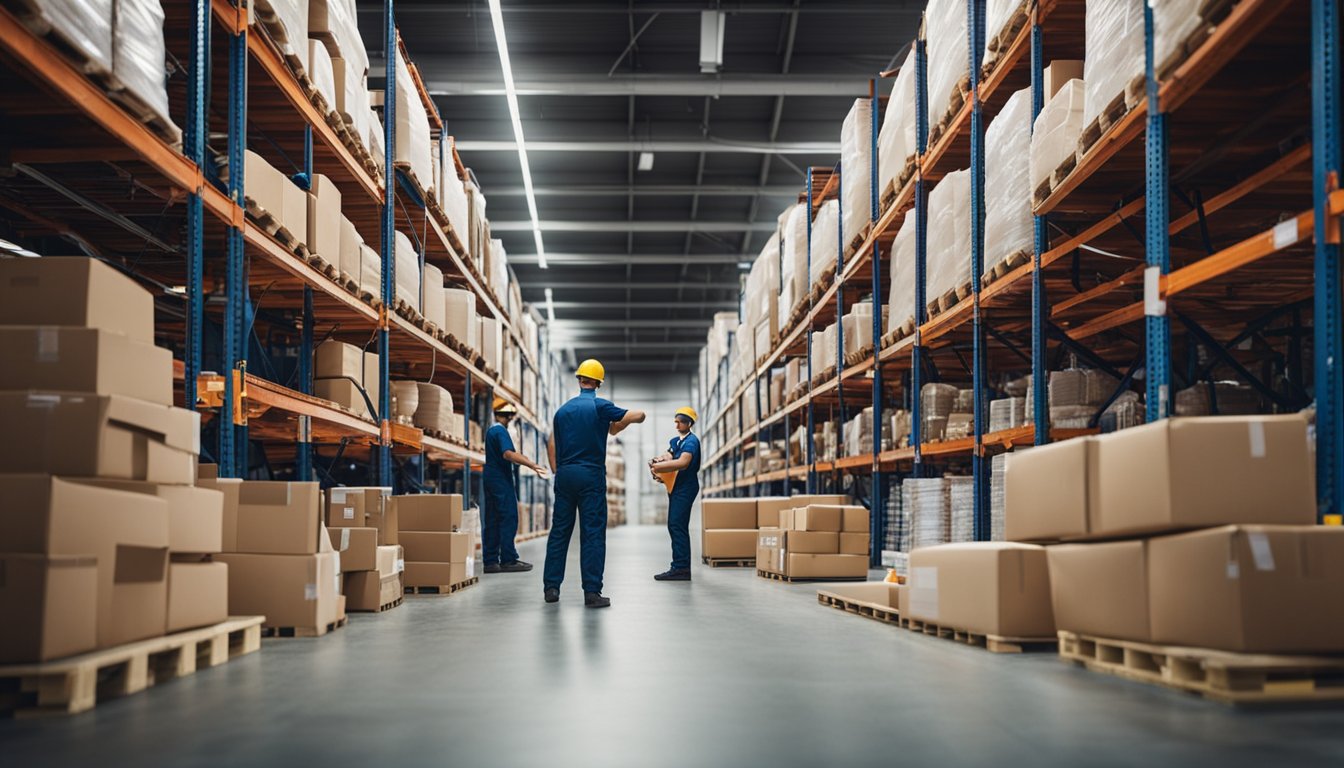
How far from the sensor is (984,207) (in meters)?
7.46

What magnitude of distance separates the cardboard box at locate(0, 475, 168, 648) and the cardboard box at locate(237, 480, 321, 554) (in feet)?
3.65

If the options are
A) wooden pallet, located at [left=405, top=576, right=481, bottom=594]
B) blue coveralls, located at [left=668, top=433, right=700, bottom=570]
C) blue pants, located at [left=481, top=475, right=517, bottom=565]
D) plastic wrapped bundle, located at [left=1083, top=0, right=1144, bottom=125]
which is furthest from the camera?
blue pants, located at [left=481, top=475, right=517, bottom=565]

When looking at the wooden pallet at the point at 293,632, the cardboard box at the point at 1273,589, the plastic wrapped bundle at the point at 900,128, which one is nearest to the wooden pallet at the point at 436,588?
the wooden pallet at the point at 293,632

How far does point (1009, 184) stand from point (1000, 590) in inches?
125

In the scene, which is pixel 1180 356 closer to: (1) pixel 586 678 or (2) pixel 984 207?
(2) pixel 984 207

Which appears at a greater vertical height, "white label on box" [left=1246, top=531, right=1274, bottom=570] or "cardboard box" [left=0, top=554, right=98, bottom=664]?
"white label on box" [left=1246, top=531, right=1274, bottom=570]

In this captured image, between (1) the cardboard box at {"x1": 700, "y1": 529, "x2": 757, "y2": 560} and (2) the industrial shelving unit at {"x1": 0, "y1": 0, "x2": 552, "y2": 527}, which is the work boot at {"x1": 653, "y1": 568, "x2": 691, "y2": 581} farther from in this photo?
(2) the industrial shelving unit at {"x1": 0, "y1": 0, "x2": 552, "y2": 527}

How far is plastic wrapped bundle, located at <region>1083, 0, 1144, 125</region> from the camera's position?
5.02 metres

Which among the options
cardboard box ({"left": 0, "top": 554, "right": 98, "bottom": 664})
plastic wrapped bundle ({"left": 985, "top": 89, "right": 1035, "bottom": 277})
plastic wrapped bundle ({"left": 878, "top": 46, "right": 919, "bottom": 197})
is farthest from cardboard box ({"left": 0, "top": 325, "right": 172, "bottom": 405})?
plastic wrapped bundle ({"left": 878, "top": 46, "right": 919, "bottom": 197})

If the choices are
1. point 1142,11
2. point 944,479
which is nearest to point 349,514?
point 944,479

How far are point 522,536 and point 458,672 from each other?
14453 mm

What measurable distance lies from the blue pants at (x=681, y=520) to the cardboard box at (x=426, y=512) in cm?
215

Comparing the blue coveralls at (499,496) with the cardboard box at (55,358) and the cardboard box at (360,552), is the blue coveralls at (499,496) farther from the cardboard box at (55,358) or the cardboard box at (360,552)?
the cardboard box at (55,358)

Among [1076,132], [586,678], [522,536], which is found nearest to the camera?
[586,678]
